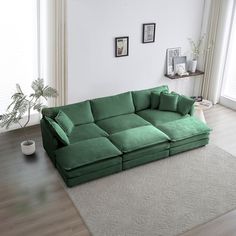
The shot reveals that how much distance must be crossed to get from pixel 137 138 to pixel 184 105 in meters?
1.41

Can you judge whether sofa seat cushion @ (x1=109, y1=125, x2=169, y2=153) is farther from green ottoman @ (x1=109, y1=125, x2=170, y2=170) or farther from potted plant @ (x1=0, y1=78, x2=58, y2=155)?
potted plant @ (x1=0, y1=78, x2=58, y2=155)

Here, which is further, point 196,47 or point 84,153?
point 196,47

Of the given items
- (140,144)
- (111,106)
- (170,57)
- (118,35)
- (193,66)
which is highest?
(118,35)

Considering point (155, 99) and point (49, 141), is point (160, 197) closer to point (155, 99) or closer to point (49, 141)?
point (49, 141)

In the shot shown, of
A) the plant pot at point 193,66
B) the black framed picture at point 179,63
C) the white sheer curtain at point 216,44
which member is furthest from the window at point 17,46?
the white sheer curtain at point 216,44

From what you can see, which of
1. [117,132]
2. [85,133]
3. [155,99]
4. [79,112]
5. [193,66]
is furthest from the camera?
[193,66]

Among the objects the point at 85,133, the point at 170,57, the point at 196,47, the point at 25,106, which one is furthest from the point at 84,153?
the point at 196,47

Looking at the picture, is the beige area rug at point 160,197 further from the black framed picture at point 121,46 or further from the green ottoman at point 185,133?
the black framed picture at point 121,46

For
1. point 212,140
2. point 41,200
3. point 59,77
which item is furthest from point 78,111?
point 212,140

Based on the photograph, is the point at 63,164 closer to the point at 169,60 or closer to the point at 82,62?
the point at 82,62

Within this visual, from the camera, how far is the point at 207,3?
752 cm

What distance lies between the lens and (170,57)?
754 cm

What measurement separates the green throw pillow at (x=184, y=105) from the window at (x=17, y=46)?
273 centimetres

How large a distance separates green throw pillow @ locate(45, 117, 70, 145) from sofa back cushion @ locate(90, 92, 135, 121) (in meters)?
0.97
